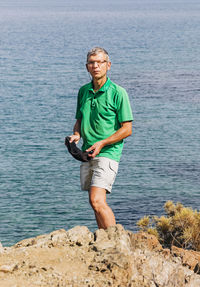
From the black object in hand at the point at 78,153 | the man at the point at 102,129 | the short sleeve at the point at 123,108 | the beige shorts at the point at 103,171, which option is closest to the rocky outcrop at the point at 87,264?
the man at the point at 102,129

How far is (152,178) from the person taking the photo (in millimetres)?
45250

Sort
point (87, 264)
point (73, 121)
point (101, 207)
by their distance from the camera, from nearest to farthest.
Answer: point (87, 264) → point (101, 207) → point (73, 121)

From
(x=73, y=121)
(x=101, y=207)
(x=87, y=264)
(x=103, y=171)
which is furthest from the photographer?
(x=73, y=121)

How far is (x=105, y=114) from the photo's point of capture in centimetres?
602

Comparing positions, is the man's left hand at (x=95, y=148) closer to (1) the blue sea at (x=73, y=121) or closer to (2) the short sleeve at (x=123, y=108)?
(2) the short sleeve at (x=123, y=108)

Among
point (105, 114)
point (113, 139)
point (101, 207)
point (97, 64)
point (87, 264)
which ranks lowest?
point (87, 264)

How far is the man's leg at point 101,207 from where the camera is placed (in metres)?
5.89

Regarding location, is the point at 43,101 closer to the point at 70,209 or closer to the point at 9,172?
the point at 9,172

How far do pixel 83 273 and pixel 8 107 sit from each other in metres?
62.8

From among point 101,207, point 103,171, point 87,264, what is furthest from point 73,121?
point 87,264

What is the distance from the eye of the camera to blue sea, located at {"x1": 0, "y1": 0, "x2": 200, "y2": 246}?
1571 inches

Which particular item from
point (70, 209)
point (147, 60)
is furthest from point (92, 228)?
point (147, 60)

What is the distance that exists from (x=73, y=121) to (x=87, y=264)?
5456 centimetres

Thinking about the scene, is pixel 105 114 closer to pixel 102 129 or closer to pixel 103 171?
pixel 102 129
